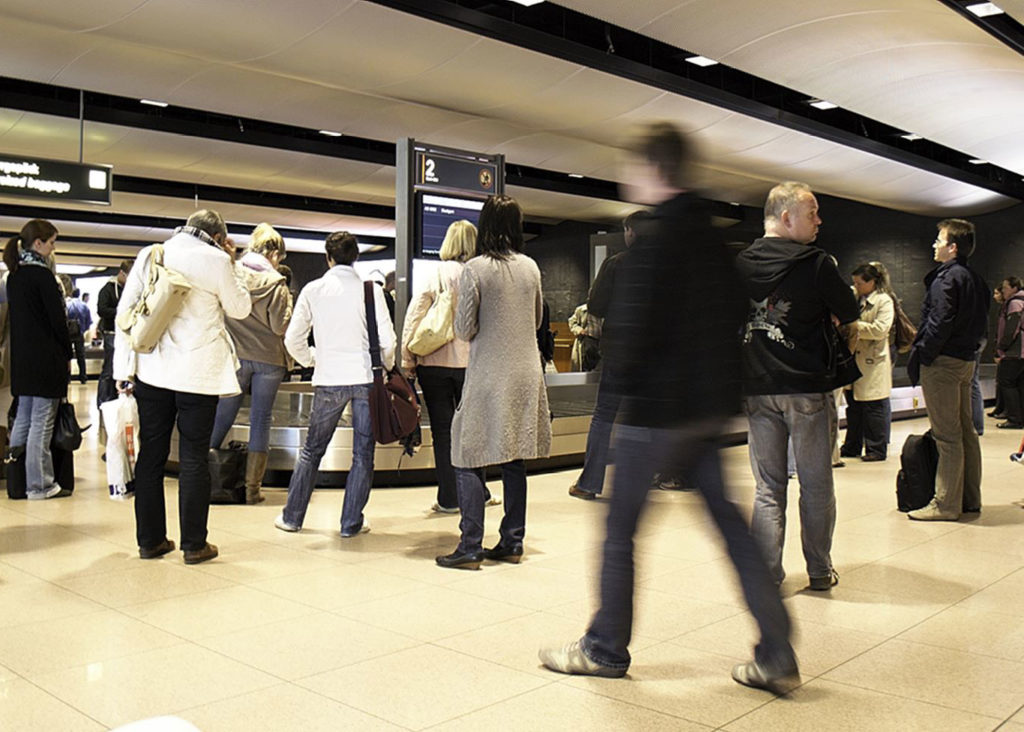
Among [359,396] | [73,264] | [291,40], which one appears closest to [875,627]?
[359,396]

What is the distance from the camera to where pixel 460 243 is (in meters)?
5.10

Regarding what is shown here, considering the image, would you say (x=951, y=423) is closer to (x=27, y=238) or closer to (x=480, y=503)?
(x=480, y=503)

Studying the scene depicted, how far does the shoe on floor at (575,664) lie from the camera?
119 inches

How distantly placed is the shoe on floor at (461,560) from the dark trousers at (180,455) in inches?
47.0

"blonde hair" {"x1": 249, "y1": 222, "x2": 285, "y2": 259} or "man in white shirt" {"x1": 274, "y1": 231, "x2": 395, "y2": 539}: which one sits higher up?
"blonde hair" {"x1": 249, "y1": 222, "x2": 285, "y2": 259}

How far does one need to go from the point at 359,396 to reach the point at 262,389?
136cm

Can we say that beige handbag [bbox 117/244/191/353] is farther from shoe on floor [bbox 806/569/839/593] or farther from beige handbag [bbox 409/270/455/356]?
shoe on floor [bbox 806/569/839/593]

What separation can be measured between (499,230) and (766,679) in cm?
235

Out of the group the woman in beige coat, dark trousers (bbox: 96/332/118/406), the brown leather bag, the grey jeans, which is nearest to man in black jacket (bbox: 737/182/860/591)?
the grey jeans

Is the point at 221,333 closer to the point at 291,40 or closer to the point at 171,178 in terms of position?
the point at 291,40

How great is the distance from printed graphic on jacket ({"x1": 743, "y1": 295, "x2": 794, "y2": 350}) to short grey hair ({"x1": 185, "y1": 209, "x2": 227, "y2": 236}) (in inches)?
103

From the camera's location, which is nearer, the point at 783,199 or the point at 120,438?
the point at 783,199

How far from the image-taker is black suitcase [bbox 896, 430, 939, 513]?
19.4 ft

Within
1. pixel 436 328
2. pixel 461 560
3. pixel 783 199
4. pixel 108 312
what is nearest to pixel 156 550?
pixel 461 560
